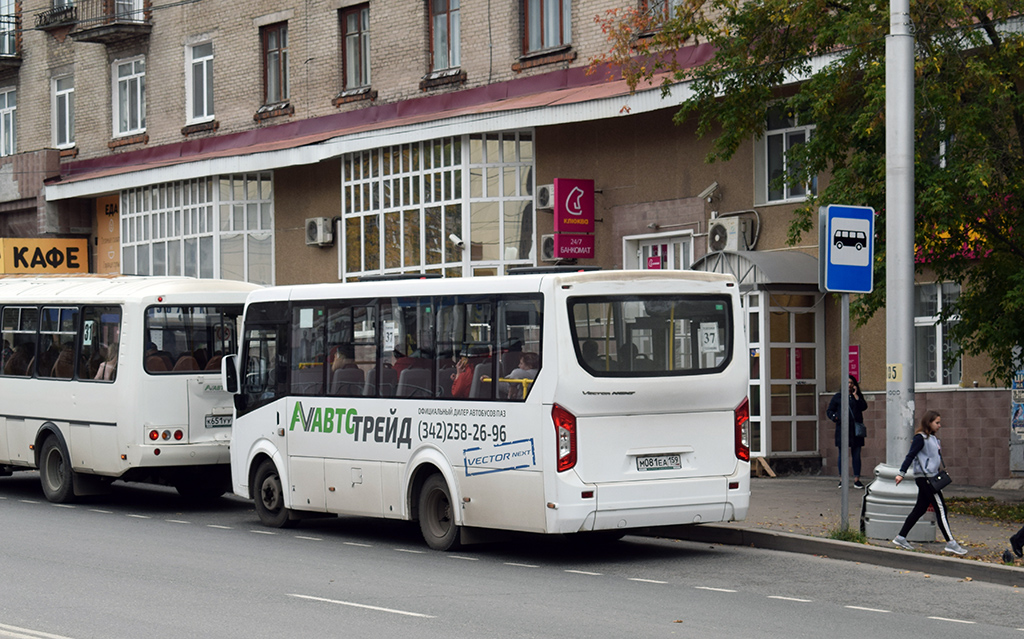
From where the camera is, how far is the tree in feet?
50.2

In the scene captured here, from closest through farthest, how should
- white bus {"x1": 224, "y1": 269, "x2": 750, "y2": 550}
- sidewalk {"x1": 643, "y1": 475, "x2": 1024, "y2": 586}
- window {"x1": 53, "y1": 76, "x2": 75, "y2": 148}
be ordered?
sidewalk {"x1": 643, "y1": 475, "x2": 1024, "y2": 586}
white bus {"x1": 224, "y1": 269, "x2": 750, "y2": 550}
window {"x1": 53, "y1": 76, "x2": 75, "y2": 148}

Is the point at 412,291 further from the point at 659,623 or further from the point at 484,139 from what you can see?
the point at 484,139

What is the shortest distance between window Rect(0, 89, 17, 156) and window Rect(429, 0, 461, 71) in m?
16.6

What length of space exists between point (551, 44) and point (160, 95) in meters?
12.6

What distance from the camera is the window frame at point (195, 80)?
33.5 m

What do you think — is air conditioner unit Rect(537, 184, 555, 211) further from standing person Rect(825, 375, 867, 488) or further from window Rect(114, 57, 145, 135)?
window Rect(114, 57, 145, 135)

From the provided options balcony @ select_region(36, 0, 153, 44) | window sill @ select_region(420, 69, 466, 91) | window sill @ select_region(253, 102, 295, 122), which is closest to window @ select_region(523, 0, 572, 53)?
window sill @ select_region(420, 69, 466, 91)

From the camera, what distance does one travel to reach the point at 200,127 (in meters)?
33.5

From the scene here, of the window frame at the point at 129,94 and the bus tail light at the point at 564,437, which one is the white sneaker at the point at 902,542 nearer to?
the bus tail light at the point at 564,437

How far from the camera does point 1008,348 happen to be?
16.0m

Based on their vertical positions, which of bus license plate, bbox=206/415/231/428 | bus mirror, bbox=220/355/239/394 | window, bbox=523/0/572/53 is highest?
window, bbox=523/0/572/53

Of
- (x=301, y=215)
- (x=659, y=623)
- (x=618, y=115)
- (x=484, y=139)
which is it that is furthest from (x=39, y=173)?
(x=659, y=623)

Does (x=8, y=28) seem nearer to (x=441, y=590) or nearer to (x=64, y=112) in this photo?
(x=64, y=112)

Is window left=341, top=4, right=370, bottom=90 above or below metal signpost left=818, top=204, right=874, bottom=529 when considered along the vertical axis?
above
